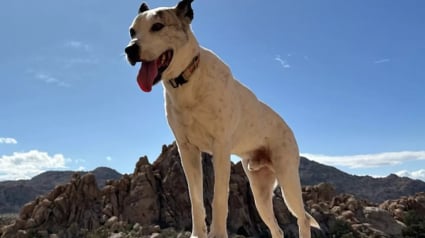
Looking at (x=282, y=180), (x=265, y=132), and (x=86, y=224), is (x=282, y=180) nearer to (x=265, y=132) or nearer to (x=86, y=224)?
(x=265, y=132)

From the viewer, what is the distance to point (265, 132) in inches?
252

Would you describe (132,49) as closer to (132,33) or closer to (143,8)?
(132,33)

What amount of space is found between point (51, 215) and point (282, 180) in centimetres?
7967

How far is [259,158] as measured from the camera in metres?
6.68

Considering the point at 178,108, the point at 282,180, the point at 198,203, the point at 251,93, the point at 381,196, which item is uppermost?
the point at 381,196

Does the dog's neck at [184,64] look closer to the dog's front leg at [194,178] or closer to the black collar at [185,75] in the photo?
the black collar at [185,75]

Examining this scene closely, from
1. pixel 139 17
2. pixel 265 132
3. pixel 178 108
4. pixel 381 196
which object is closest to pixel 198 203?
pixel 178 108

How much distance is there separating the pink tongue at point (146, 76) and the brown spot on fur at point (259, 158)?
95.4 inches

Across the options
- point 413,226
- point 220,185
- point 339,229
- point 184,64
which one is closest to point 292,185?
point 220,185

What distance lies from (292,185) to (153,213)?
77.7m

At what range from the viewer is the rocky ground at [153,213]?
7738 cm

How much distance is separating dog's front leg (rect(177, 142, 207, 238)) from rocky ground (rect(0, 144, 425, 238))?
67697mm

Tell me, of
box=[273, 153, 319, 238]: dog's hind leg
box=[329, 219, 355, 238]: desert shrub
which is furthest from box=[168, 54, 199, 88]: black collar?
box=[329, 219, 355, 238]: desert shrub

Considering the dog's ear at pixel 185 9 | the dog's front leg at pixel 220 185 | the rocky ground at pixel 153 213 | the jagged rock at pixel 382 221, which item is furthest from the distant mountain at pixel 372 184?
the dog's ear at pixel 185 9
